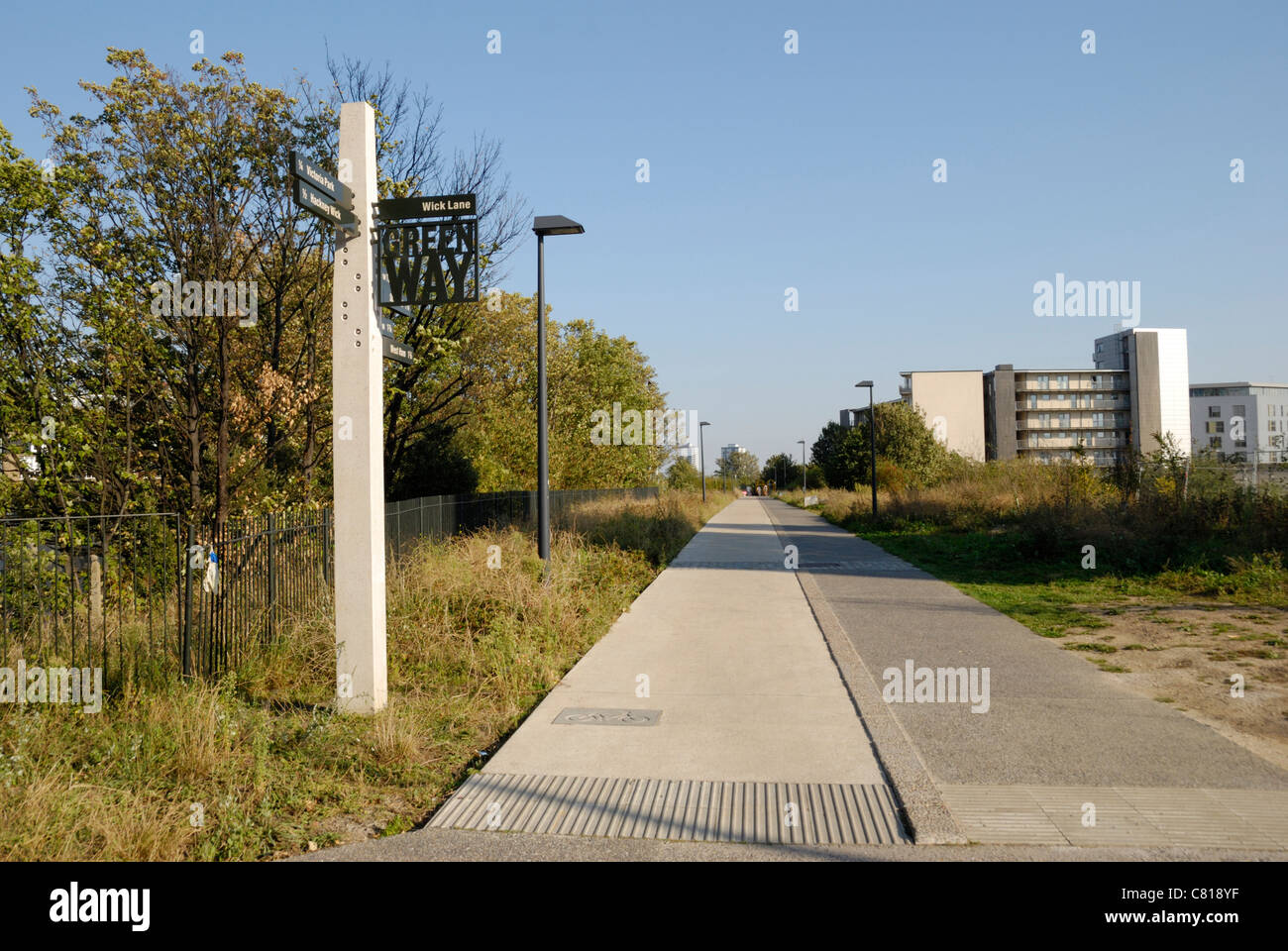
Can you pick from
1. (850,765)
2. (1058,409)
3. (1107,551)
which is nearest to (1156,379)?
(1058,409)

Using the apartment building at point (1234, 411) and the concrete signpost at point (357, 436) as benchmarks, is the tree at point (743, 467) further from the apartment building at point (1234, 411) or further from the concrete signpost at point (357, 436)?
the concrete signpost at point (357, 436)

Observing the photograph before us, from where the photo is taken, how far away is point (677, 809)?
4.57 m

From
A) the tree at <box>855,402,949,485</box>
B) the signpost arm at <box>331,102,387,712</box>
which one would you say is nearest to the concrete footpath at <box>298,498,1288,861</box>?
the signpost arm at <box>331,102,387,712</box>

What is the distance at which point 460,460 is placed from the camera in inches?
727

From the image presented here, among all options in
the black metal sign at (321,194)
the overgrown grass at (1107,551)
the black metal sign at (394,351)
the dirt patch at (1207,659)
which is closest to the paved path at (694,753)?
the dirt patch at (1207,659)

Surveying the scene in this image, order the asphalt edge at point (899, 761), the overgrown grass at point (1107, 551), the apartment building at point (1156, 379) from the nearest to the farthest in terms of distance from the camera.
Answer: the asphalt edge at point (899, 761), the overgrown grass at point (1107, 551), the apartment building at point (1156, 379)

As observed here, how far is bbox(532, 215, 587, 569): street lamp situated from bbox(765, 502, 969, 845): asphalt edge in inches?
188

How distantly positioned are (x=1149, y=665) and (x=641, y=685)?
4.80 meters

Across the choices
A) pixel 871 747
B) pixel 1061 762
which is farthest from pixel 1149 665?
pixel 871 747

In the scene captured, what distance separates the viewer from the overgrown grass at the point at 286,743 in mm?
4141

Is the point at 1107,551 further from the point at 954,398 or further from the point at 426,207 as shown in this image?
the point at 954,398

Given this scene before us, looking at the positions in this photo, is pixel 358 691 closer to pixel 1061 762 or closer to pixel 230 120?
pixel 1061 762
